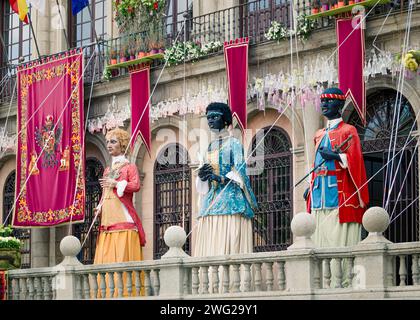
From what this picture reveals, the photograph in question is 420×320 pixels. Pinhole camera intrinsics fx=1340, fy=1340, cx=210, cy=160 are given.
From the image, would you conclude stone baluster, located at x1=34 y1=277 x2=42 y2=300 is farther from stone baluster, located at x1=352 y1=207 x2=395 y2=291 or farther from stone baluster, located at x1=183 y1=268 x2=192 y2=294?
stone baluster, located at x1=352 y1=207 x2=395 y2=291

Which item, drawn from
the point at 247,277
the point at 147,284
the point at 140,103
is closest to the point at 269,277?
the point at 247,277

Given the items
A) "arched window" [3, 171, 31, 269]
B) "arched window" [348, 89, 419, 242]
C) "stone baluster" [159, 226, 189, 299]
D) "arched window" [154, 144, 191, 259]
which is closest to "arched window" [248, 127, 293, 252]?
"arched window" [348, 89, 419, 242]

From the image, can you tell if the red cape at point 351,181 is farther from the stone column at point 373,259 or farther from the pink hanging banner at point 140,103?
the pink hanging banner at point 140,103

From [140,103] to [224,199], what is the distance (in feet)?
22.2

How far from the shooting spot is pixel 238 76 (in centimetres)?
2367

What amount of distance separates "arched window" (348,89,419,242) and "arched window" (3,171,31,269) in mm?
9541

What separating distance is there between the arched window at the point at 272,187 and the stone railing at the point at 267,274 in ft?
13.2

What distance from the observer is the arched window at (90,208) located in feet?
90.2

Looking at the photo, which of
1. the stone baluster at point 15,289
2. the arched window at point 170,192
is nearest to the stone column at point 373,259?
the stone baluster at point 15,289

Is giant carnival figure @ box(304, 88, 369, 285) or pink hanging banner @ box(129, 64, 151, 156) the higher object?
pink hanging banner @ box(129, 64, 151, 156)

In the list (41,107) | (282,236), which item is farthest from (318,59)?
(41,107)

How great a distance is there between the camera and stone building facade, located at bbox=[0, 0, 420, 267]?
71.0 ft

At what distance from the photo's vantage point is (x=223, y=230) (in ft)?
63.8

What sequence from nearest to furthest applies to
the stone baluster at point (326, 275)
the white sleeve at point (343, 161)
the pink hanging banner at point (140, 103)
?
1. the stone baluster at point (326, 275)
2. the white sleeve at point (343, 161)
3. the pink hanging banner at point (140, 103)
